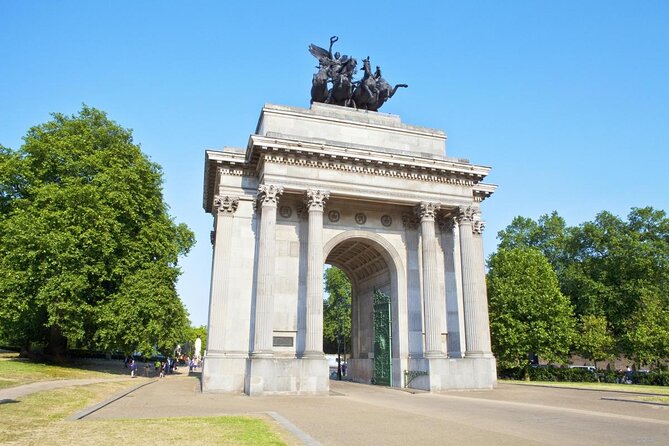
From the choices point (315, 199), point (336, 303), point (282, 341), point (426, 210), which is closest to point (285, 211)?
point (315, 199)

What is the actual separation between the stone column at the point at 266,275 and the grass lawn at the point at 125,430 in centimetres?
1002

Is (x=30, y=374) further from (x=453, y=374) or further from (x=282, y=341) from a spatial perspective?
(x=453, y=374)

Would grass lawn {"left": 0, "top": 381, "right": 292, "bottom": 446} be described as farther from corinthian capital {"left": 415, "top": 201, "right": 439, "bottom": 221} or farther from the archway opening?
corinthian capital {"left": 415, "top": 201, "right": 439, "bottom": 221}

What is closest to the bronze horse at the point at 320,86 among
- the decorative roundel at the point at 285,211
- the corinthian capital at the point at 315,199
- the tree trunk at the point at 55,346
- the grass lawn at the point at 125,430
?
the decorative roundel at the point at 285,211

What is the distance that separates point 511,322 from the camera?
4259 centimetres

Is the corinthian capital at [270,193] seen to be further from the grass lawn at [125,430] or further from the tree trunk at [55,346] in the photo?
the tree trunk at [55,346]

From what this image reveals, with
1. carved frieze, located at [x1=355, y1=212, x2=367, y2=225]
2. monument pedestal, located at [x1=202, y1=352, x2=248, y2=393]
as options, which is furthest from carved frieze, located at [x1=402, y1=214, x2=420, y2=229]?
monument pedestal, located at [x1=202, y1=352, x2=248, y2=393]

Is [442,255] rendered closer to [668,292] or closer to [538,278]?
[538,278]

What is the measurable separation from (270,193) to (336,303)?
189 ft

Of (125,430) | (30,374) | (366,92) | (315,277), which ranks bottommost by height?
(125,430)

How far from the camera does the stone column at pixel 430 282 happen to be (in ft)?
85.9

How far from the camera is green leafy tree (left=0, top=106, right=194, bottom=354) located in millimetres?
29938

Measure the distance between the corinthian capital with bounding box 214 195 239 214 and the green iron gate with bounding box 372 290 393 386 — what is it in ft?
34.1

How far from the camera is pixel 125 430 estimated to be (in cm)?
1058
